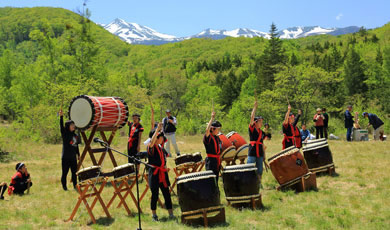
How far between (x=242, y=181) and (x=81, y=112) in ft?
17.1

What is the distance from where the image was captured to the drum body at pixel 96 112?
973 cm

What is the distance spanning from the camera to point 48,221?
7.32 meters

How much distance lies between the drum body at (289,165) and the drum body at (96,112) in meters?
4.72

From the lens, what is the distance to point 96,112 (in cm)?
973

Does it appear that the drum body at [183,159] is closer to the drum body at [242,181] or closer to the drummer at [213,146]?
the drummer at [213,146]

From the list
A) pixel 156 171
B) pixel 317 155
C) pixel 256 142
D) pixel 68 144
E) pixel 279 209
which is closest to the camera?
pixel 156 171

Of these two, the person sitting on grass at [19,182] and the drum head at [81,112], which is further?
the drum head at [81,112]

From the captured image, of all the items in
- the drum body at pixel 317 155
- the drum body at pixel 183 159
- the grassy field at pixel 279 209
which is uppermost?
the drum body at pixel 183 159

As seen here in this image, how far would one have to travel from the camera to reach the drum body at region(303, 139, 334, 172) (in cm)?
1011

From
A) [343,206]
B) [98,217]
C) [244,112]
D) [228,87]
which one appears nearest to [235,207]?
[343,206]

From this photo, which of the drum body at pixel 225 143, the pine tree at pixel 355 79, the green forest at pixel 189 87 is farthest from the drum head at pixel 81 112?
the pine tree at pixel 355 79

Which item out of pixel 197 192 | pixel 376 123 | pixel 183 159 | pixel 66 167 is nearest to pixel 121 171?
pixel 197 192

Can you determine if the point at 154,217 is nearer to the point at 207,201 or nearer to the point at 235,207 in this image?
the point at 207,201

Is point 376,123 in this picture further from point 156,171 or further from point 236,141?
point 156,171
